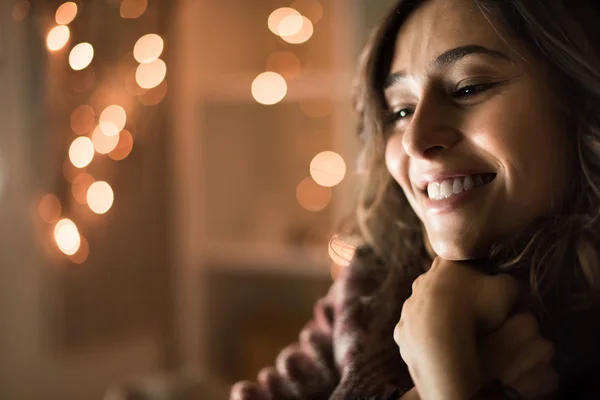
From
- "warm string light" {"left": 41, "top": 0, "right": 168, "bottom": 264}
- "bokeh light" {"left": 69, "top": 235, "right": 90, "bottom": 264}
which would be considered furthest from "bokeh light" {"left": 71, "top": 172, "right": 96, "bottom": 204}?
"bokeh light" {"left": 69, "top": 235, "right": 90, "bottom": 264}

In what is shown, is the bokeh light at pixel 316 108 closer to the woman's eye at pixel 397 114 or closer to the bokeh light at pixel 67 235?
the bokeh light at pixel 67 235

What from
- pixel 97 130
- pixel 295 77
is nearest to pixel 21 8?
pixel 97 130

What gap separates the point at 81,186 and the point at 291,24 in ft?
2.44

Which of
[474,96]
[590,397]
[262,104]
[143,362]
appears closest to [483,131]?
A: [474,96]

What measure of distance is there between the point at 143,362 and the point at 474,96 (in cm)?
161

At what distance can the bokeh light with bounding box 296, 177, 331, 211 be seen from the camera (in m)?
1.98

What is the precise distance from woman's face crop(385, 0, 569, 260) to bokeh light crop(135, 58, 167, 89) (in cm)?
108

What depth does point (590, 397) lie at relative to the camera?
2.06ft

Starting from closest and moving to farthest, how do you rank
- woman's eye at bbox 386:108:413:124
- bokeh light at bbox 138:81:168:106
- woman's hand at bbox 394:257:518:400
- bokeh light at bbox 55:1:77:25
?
woman's hand at bbox 394:257:518:400 < woman's eye at bbox 386:108:413:124 < bokeh light at bbox 55:1:77:25 < bokeh light at bbox 138:81:168:106

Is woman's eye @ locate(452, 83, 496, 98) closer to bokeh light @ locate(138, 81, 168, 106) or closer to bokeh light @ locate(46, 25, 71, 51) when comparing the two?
bokeh light @ locate(46, 25, 71, 51)

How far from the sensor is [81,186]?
1653 millimetres

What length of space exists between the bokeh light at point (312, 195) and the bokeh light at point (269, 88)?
270 mm

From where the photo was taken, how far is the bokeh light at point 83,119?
159 cm

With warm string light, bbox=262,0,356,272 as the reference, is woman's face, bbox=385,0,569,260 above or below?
below
